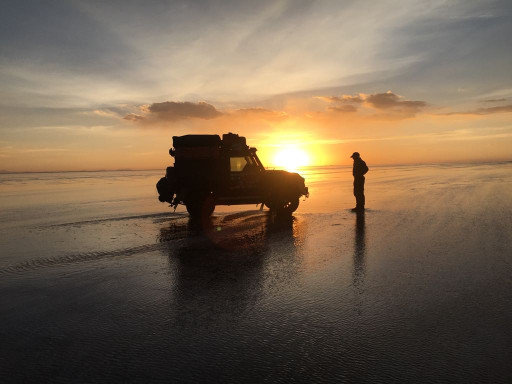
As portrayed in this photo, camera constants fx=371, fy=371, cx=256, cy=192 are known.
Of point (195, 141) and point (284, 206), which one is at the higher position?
point (195, 141)

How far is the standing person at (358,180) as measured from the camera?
13.3 meters

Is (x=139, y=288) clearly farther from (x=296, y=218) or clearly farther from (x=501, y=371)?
(x=296, y=218)

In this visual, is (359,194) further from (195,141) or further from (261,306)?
(261,306)

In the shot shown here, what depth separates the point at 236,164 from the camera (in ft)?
41.2

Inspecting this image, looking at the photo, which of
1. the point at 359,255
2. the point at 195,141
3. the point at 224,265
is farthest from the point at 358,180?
the point at 224,265

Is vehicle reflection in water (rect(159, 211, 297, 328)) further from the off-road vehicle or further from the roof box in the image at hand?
the roof box

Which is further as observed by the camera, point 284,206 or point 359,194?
point 359,194

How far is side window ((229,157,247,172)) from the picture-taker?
1251cm

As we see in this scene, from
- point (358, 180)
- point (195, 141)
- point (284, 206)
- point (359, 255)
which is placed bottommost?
point (359, 255)

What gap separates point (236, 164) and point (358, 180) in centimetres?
460

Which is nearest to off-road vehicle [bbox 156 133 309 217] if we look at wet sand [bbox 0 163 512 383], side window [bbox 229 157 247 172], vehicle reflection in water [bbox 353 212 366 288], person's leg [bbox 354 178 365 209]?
side window [bbox 229 157 247 172]

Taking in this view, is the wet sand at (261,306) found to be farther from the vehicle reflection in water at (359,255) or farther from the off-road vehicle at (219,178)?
the off-road vehicle at (219,178)

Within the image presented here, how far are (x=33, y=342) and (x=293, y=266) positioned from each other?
12.6 ft

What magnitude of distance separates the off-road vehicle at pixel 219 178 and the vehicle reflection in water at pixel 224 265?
121 centimetres
